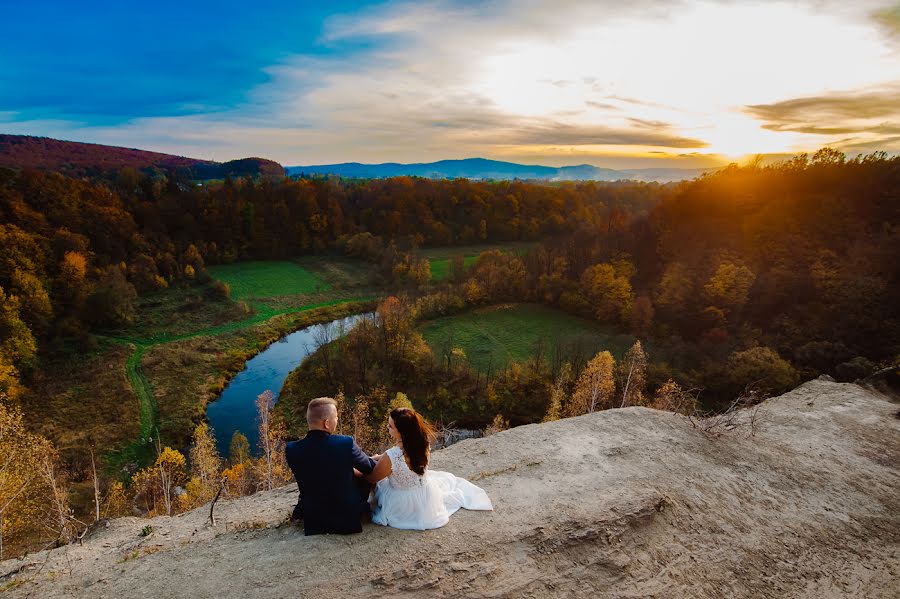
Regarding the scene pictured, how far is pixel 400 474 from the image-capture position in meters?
6.70

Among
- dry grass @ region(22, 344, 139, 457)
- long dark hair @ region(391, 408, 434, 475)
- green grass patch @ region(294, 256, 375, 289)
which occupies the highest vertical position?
long dark hair @ region(391, 408, 434, 475)

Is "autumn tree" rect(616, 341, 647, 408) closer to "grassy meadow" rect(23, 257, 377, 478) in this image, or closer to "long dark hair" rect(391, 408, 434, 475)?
"long dark hair" rect(391, 408, 434, 475)

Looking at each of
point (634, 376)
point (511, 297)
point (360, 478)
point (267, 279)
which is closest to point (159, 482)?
point (360, 478)

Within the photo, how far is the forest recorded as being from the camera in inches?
1088

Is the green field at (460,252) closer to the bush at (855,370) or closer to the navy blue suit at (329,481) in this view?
the bush at (855,370)

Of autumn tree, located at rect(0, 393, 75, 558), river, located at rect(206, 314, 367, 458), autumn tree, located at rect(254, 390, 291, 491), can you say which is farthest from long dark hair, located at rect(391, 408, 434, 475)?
river, located at rect(206, 314, 367, 458)

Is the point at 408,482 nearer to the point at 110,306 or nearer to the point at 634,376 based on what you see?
the point at 634,376

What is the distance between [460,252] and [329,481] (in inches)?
3520

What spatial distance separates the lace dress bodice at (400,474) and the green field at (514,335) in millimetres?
34589

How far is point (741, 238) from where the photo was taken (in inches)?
2128

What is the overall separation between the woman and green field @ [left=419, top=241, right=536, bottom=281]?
69.2 metres

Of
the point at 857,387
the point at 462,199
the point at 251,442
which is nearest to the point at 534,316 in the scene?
the point at 251,442

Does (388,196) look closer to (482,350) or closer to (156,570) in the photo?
(482,350)

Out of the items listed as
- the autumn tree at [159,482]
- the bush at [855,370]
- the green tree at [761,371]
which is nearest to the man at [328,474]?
the autumn tree at [159,482]
